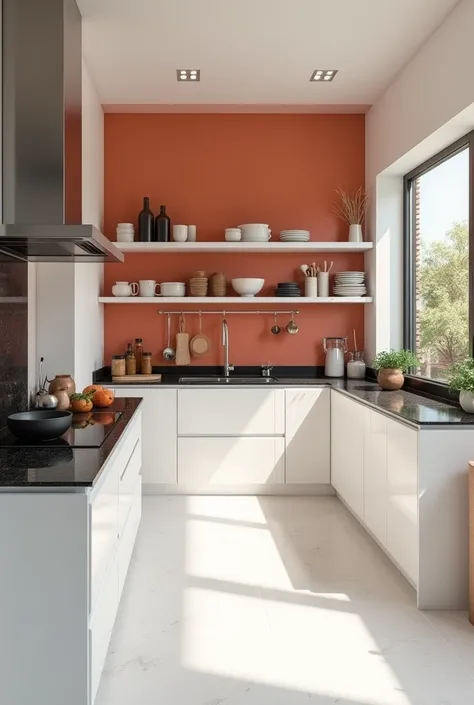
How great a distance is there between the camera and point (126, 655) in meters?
2.45

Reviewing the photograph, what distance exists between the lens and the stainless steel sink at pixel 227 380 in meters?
4.78

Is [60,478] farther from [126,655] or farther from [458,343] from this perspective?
[458,343]

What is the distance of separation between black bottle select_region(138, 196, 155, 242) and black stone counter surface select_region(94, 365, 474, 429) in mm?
1020

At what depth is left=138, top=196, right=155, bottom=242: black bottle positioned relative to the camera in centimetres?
495

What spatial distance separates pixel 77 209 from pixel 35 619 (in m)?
1.94

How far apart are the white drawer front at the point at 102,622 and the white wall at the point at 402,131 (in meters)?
2.70

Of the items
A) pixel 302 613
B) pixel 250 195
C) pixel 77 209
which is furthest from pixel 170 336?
pixel 302 613

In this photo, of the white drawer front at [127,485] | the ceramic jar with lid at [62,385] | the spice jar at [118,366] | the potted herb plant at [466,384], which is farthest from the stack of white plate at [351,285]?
the ceramic jar with lid at [62,385]

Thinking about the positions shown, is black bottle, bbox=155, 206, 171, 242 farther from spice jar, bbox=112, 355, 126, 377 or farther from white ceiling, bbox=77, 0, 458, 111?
spice jar, bbox=112, 355, 126, 377

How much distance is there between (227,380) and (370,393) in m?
1.18

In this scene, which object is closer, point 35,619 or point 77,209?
point 35,619

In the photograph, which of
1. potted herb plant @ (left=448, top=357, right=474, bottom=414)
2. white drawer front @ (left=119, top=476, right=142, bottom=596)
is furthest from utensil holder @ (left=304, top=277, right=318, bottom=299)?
white drawer front @ (left=119, top=476, right=142, bottom=596)

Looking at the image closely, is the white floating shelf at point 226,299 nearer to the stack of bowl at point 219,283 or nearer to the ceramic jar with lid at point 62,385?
the stack of bowl at point 219,283

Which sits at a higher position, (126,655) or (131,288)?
(131,288)
